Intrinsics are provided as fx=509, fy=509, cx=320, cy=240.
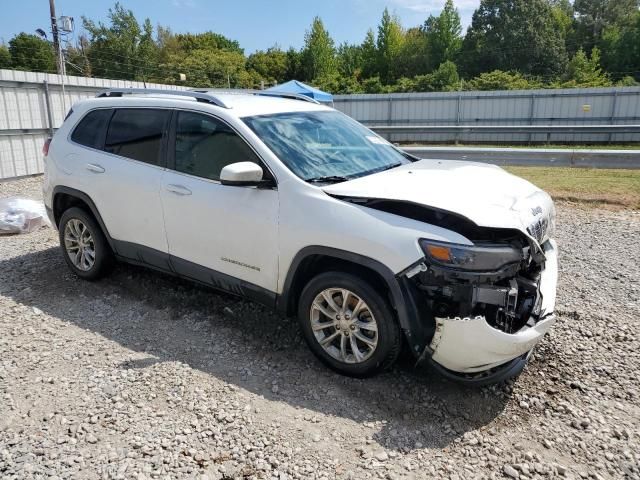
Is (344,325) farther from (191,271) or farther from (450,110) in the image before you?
(450,110)

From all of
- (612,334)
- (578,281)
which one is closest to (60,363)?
(612,334)

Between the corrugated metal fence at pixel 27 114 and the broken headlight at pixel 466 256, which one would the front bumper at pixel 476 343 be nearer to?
the broken headlight at pixel 466 256

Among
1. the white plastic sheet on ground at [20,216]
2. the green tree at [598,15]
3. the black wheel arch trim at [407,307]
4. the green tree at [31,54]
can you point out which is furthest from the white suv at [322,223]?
the green tree at [598,15]

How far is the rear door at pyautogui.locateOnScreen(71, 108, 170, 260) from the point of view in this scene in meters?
4.36

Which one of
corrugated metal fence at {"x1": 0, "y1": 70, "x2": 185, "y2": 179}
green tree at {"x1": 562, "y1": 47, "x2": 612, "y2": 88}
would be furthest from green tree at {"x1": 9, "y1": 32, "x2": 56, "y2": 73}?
green tree at {"x1": 562, "y1": 47, "x2": 612, "y2": 88}

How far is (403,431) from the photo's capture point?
301cm

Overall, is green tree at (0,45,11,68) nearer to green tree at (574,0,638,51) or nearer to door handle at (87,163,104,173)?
→ door handle at (87,163,104,173)

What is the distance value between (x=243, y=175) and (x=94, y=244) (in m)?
2.28

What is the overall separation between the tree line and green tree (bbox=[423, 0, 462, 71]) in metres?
0.11

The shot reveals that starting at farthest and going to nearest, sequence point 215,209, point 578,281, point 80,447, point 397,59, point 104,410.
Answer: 1. point 397,59
2. point 578,281
3. point 215,209
4. point 104,410
5. point 80,447

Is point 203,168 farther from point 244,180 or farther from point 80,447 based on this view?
point 80,447

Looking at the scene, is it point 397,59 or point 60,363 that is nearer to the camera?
point 60,363

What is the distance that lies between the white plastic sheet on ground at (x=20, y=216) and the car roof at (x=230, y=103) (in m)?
2.95

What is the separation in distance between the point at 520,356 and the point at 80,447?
8.80ft
